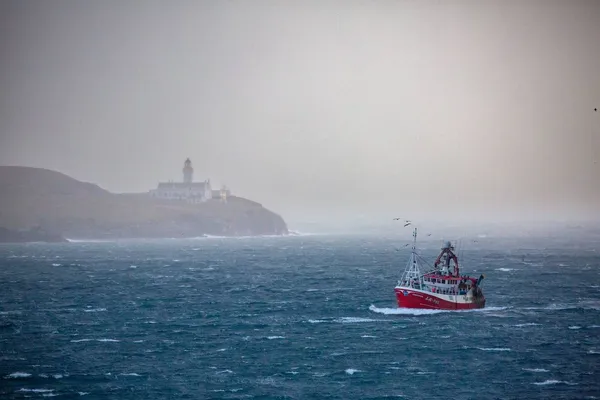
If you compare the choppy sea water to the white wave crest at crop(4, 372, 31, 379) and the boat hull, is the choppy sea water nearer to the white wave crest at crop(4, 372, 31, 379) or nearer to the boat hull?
the white wave crest at crop(4, 372, 31, 379)

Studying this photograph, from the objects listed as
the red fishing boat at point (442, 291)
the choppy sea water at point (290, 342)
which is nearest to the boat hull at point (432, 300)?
the red fishing boat at point (442, 291)

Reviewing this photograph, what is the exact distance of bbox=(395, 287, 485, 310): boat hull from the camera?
324 feet

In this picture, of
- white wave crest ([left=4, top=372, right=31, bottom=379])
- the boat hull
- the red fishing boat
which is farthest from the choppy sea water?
the red fishing boat

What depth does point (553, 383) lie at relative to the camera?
62406mm

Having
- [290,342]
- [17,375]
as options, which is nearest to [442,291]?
[290,342]

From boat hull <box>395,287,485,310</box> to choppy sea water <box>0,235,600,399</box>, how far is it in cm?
210

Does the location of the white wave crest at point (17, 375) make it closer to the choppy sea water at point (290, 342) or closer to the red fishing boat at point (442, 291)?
the choppy sea water at point (290, 342)

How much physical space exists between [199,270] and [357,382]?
11370cm

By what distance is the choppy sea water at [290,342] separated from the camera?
61.5m

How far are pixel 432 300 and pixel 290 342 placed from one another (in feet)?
90.3

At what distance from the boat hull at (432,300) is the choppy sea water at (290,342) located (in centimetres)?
210

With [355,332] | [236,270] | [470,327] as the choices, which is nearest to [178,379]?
[355,332]

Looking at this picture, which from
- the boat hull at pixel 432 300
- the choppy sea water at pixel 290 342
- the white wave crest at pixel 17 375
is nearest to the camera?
the choppy sea water at pixel 290 342

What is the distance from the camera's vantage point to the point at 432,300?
3895 inches
